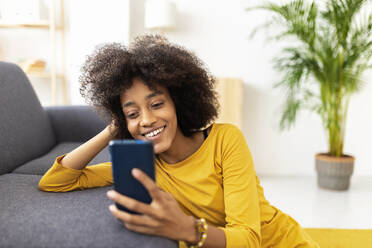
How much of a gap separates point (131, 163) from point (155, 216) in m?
0.13

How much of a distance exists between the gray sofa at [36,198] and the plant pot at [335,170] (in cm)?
186

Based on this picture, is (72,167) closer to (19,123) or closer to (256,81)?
(19,123)

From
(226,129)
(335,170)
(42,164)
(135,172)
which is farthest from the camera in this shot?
(335,170)

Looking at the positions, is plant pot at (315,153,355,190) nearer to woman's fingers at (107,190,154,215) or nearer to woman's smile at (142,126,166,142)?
woman's smile at (142,126,166,142)

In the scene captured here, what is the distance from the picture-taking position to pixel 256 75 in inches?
134

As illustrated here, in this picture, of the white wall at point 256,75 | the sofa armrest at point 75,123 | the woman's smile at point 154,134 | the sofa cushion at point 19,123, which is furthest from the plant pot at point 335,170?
the woman's smile at point 154,134

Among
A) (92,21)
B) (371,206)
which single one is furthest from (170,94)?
(92,21)

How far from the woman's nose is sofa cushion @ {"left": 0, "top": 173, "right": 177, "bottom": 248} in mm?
255

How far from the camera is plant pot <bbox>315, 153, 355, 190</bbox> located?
2.85 meters

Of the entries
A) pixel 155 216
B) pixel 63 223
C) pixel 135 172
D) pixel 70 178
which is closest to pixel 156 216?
pixel 155 216

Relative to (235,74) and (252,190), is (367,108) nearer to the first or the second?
(235,74)

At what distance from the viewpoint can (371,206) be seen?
255cm

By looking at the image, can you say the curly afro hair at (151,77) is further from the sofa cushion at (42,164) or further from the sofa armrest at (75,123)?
the sofa armrest at (75,123)

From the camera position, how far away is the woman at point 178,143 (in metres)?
1.01
